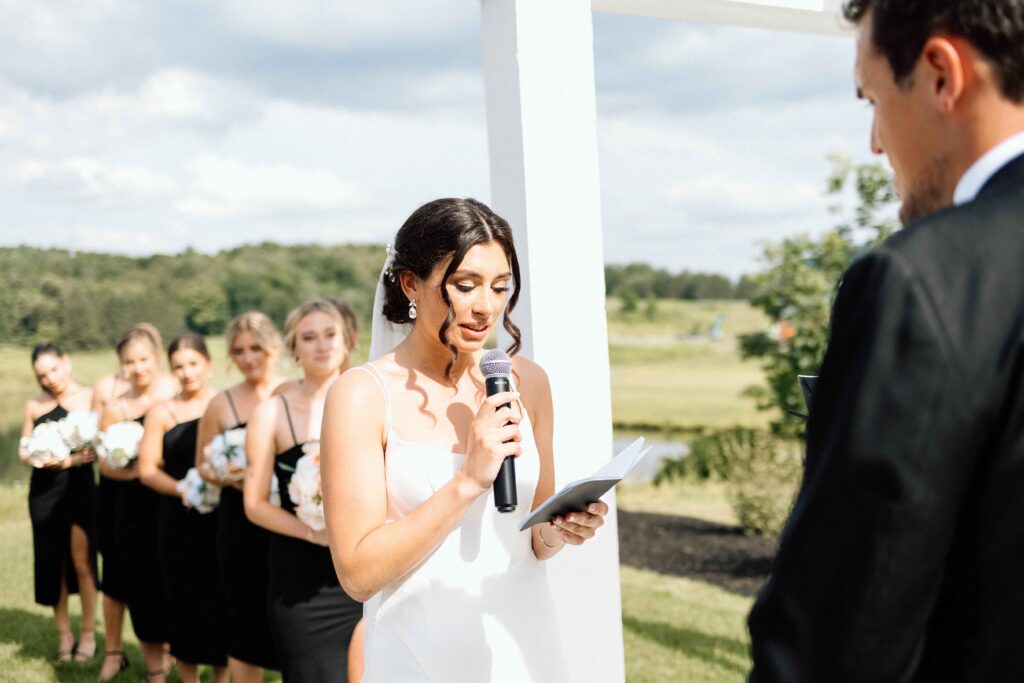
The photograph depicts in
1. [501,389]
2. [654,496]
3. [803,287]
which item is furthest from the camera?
[654,496]

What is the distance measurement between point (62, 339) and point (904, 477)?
13.2m

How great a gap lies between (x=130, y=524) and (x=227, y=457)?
6.40ft

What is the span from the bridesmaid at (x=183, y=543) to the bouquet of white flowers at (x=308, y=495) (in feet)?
6.12

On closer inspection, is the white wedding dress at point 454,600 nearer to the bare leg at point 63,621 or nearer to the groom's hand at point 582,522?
the groom's hand at point 582,522

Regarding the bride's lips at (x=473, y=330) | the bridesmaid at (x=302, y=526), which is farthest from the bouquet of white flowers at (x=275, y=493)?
the bride's lips at (x=473, y=330)

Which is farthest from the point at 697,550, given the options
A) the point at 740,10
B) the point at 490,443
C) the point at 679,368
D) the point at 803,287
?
the point at 490,443

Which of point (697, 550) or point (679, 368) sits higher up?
point (679, 368)

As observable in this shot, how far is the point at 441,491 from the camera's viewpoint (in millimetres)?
2467

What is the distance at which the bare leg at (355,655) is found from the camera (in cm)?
452

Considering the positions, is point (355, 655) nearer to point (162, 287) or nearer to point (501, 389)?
point (501, 389)

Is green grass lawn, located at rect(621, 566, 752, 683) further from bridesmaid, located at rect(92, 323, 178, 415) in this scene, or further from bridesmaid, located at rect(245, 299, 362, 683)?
bridesmaid, located at rect(92, 323, 178, 415)

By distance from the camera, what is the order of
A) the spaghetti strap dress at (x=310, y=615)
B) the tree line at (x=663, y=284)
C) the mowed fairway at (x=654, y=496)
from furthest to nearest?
1. the tree line at (x=663, y=284)
2. the mowed fairway at (x=654, y=496)
3. the spaghetti strap dress at (x=310, y=615)

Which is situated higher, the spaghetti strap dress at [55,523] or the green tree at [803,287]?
the green tree at [803,287]

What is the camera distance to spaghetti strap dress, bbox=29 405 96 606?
7.72 m
